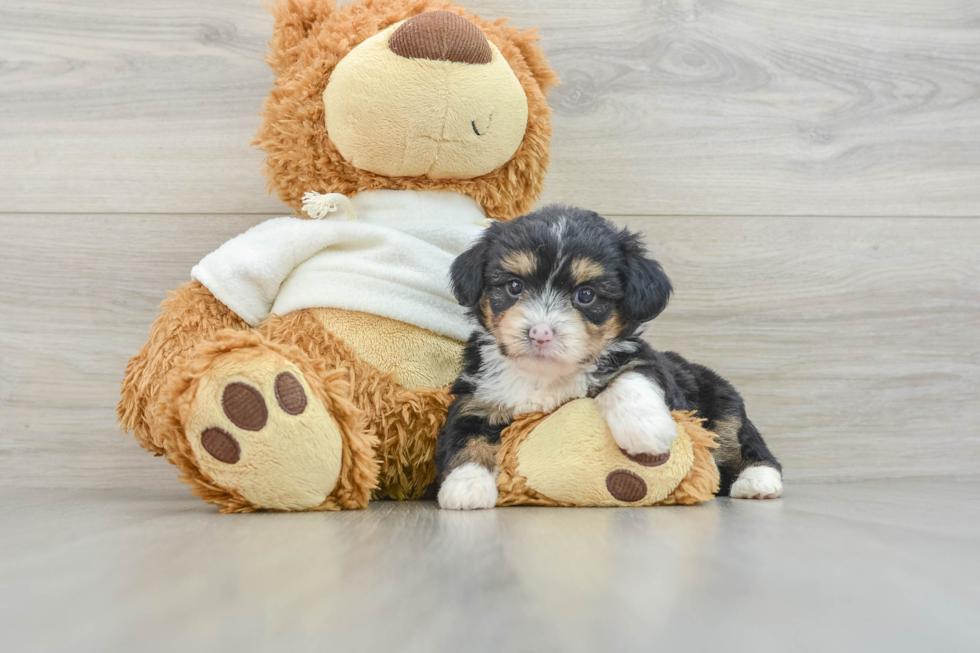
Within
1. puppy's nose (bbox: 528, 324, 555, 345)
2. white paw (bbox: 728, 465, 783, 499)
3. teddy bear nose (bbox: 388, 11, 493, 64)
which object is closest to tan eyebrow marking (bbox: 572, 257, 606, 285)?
puppy's nose (bbox: 528, 324, 555, 345)

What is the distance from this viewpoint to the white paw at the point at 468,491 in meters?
1.25

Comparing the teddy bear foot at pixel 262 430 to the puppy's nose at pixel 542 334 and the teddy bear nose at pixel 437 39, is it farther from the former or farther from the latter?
the teddy bear nose at pixel 437 39

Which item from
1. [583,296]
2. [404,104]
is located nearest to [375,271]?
[404,104]

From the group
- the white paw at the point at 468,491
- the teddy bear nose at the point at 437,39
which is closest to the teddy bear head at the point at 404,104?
the teddy bear nose at the point at 437,39

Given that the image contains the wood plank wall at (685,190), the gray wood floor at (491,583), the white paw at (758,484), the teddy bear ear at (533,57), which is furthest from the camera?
the wood plank wall at (685,190)

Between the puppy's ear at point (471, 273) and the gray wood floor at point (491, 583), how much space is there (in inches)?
15.5

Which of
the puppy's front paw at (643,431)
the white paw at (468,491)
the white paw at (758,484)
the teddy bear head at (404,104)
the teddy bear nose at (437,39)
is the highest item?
the teddy bear nose at (437,39)

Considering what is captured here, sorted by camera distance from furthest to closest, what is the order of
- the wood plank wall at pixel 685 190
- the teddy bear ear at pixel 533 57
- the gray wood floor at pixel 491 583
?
1. the wood plank wall at pixel 685 190
2. the teddy bear ear at pixel 533 57
3. the gray wood floor at pixel 491 583

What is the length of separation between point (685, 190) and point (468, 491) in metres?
1.15

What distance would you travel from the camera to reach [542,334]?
3.90ft

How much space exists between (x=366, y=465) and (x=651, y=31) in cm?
142

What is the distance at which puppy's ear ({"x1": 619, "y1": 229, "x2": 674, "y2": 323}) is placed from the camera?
4.24 ft

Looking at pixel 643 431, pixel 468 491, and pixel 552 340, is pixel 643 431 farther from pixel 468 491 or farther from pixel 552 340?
pixel 468 491

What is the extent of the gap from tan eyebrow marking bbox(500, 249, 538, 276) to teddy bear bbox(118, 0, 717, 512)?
0.85 ft
